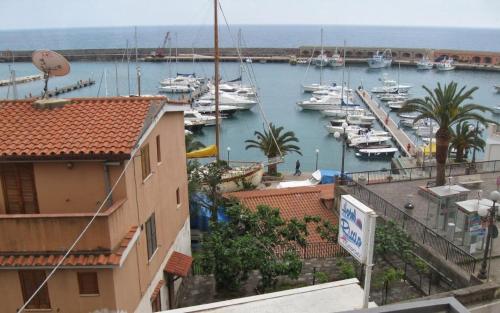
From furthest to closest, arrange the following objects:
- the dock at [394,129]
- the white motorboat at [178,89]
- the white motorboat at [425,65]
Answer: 1. the white motorboat at [425,65]
2. the white motorboat at [178,89]
3. the dock at [394,129]

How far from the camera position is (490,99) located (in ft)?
283

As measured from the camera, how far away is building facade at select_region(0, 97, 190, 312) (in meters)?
9.48

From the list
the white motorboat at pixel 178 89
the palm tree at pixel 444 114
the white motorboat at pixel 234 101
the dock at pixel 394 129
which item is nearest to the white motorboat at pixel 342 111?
the dock at pixel 394 129

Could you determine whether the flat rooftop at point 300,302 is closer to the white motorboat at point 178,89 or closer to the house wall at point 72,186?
the house wall at point 72,186

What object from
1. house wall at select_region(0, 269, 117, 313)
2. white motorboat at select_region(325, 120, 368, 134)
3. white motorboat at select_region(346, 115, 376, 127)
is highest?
house wall at select_region(0, 269, 117, 313)

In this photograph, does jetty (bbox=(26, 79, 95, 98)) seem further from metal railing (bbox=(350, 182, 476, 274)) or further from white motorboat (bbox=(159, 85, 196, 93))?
metal railing (bbox=(350, 182, 476, 274))

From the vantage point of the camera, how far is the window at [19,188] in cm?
1030

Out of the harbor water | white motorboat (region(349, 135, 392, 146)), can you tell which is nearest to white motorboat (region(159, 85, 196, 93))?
the harbor water

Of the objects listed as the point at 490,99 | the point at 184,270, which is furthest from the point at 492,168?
the point at 490,99

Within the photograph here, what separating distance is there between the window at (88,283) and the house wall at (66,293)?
0.28 feet

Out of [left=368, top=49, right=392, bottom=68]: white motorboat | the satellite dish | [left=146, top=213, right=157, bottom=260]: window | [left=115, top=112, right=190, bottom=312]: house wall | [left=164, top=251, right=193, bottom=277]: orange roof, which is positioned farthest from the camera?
[left=368, top=49, right=392, bottom=68]: white motorboat

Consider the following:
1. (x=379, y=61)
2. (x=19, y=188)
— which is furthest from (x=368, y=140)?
(x=379, y=61)

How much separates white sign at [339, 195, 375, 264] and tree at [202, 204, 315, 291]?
22.4 feet

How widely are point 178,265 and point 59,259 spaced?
5395 mm
